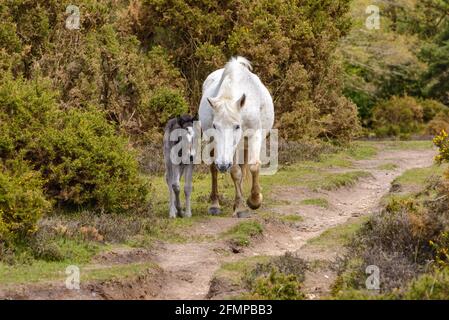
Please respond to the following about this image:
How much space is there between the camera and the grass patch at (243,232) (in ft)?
43.0

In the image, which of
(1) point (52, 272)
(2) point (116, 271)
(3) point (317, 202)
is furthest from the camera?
(3) point (317, 202)

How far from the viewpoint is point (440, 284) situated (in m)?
8.46

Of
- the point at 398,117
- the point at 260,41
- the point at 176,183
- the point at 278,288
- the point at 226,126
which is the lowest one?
the point at 278,288

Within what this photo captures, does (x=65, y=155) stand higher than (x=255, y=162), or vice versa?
(x=65, y=155)

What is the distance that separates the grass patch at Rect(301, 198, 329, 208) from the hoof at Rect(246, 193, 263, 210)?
1.71 metres

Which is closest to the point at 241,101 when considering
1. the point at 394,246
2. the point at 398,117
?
the point at 394,246

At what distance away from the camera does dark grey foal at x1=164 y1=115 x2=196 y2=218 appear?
46.8 feet

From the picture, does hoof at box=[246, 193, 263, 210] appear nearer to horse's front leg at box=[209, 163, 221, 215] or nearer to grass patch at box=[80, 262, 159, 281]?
horse's front leg at box=[209, 163, 221, 215]

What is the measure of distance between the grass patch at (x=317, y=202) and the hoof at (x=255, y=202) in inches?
67.3

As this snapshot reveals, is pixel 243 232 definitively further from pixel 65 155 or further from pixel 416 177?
pixel 416 177

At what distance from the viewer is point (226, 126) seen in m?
13.6

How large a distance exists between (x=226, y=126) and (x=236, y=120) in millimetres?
199

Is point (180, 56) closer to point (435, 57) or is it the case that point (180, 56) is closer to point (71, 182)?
point (71, 182)

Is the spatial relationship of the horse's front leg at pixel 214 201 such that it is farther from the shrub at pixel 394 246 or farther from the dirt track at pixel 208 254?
the shrub at pixel 394 246
